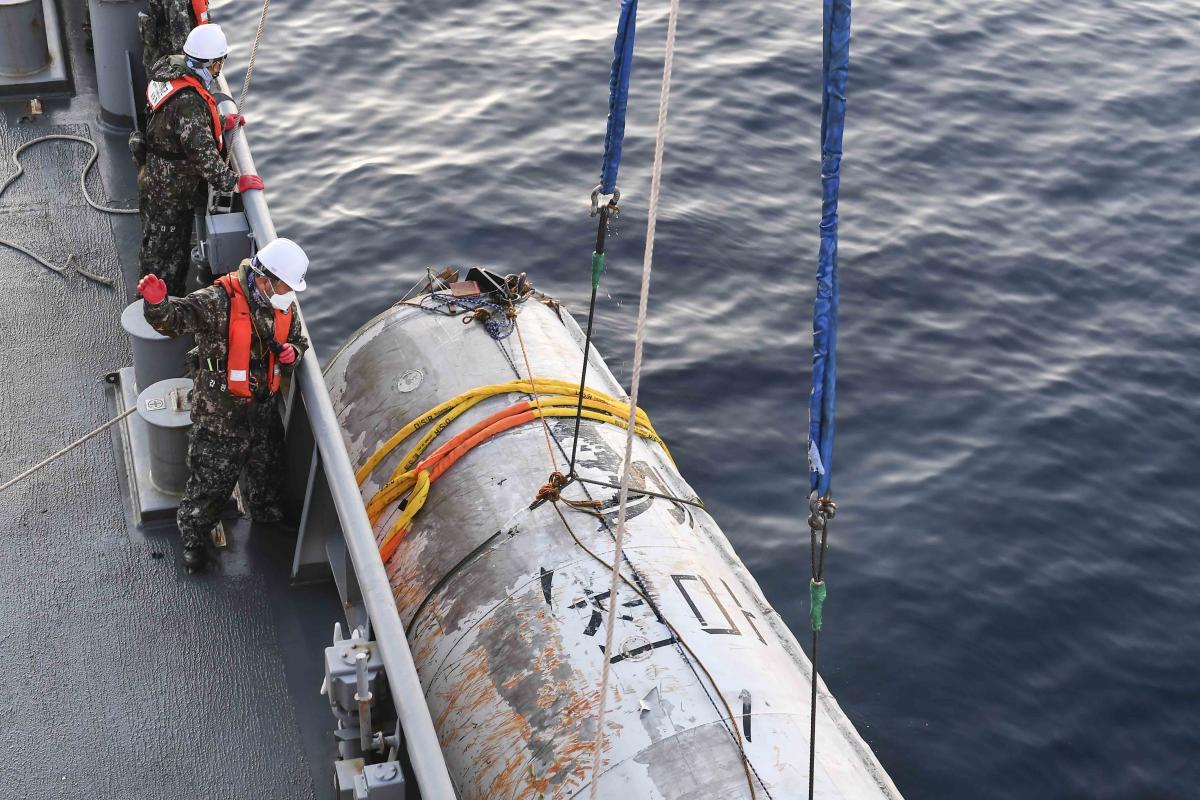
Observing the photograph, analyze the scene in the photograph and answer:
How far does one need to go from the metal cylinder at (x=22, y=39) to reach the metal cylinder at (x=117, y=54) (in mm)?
786

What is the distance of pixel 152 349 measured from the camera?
6102 millimetres

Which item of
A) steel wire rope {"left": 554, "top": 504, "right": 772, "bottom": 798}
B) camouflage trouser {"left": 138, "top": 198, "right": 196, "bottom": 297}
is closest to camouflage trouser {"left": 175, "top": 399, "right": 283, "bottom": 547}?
steel wire rope {"left": 554, "top": 504, "right": 772, "bottom": 798}

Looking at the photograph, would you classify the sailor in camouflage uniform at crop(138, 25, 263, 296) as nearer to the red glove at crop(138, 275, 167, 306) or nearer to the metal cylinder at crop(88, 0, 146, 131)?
the metal cylinder at crop(88, 0, 146, 131)

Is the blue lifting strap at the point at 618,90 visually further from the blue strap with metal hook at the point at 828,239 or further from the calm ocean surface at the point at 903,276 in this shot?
the calm ocean surface at the point at 903,276

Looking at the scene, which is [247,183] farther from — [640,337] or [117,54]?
[640,337]

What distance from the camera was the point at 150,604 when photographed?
5.65m

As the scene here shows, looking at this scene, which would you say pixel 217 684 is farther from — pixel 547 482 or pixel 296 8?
pixel 296 8

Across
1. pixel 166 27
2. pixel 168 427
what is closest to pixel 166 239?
pixel 166 27

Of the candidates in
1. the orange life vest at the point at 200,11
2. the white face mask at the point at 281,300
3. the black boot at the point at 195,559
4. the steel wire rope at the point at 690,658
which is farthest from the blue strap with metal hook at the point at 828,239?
the orange life vest at the point at 200,11

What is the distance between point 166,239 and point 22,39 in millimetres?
3396

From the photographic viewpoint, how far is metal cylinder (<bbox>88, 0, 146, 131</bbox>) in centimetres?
848

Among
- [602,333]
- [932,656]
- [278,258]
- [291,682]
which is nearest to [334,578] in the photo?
[291,682]

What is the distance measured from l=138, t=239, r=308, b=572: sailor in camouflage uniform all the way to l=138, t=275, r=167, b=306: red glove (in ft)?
0.10

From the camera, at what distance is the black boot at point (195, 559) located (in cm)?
579
